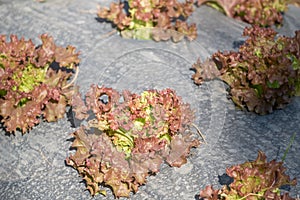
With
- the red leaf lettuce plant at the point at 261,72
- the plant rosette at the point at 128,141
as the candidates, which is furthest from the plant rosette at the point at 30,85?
the red leaf lettuce plant at the point at 261,72

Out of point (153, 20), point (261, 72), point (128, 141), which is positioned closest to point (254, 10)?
point (153, 20)

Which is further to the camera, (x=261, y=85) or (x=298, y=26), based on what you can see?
(x=298, y=26)

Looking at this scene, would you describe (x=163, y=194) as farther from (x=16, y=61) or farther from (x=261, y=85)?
(x=16, y=61)

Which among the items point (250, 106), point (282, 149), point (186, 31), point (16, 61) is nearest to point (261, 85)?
point (250, 106)

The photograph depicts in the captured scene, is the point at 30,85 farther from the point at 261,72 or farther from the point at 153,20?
the point at 261,72

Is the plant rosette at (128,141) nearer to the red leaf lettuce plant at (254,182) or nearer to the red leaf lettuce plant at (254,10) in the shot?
the red leaf lettuce plant at (254,182)

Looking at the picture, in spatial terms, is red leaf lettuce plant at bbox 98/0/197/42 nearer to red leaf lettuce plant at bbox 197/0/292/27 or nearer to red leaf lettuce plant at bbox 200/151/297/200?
red leaf lettuce plant at bbox 197/0/292/27
